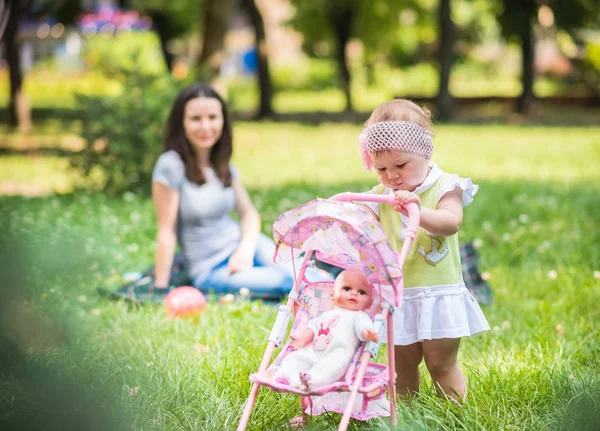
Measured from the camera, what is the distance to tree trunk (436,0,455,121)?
20.5 m

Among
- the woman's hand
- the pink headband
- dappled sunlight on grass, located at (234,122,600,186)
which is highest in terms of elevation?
the pink headband

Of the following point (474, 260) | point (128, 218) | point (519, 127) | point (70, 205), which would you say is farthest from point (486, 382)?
point (519, 127)

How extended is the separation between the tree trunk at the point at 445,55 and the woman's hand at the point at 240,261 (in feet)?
53.4

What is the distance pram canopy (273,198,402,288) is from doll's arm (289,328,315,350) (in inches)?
11.0

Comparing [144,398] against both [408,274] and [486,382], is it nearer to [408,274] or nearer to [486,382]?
[408,274]

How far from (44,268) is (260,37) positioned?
59.5 ft

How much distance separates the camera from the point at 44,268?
3.80 m

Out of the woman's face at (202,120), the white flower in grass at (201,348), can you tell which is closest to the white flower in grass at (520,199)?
the woman's face at (202,120)

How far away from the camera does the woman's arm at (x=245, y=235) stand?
5184 millimetres

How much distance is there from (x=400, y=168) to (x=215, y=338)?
1571 millimetres

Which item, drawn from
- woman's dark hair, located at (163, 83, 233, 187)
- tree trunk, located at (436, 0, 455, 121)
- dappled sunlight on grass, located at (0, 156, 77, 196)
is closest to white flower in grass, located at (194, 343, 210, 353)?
woman's dark hair, located at (163, 83, 233, 187)

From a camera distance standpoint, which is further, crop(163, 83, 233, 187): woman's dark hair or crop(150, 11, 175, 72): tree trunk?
crop(150, 11, 175, 72): tree trunk

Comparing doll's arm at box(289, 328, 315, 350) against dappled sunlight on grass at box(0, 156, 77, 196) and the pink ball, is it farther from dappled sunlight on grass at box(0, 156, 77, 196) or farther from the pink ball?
dappled sunlight on grass at box(0, 156, 77, 196)

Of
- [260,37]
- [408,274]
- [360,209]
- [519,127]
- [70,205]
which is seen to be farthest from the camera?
[260,37]
